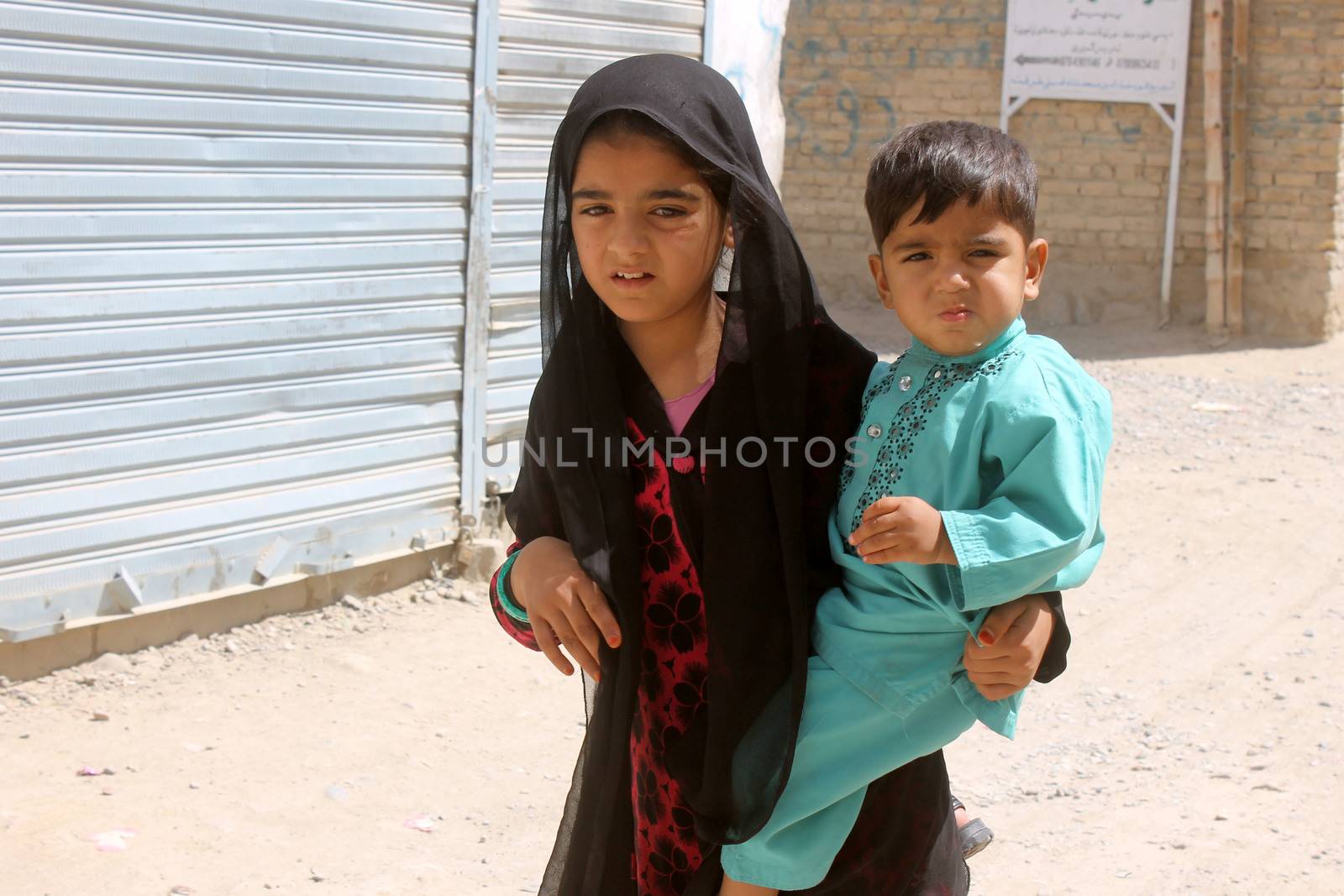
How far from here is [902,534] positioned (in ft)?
4.95

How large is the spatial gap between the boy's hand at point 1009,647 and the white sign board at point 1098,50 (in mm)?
10452

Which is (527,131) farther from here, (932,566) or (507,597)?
(932,566)

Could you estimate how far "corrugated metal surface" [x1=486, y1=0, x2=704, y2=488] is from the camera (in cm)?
506

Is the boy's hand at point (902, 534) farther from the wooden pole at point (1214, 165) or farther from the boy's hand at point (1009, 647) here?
→ the wooden pole at point (1214, 165)

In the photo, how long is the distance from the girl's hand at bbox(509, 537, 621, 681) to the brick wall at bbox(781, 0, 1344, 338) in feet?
33.2

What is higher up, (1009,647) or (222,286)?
(222,286)

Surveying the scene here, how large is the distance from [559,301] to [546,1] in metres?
3.36

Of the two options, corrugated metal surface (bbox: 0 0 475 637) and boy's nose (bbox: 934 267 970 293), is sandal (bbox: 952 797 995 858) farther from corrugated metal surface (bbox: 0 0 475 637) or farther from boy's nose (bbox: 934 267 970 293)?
corrugated metal surface (bbox: 0 0 475 637)

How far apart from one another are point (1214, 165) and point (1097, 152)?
0.94 meters

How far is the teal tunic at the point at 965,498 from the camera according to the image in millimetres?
1549

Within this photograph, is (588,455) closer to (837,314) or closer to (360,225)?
(360,225)

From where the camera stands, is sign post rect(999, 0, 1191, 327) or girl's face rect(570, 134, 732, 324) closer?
girl's face rect(570, 134, 732, 324)

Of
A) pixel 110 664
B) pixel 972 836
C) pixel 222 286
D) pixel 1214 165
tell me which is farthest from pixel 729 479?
pixel 1214 165

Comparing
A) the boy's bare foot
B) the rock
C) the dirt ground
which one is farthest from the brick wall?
the boy's bare foot
